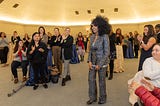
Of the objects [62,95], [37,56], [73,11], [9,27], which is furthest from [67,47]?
[73,11]

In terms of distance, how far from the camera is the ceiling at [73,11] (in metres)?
15.7

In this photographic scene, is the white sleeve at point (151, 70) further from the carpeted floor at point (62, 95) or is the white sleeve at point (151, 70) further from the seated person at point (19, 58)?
the seated person at point (19, 58)

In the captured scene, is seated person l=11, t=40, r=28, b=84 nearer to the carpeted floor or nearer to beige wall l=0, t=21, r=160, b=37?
the carpeted floor

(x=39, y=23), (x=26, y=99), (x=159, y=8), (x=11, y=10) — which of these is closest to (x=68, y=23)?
(x=39, y=23)

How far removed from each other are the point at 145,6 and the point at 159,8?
96 cm

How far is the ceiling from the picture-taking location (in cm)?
1565

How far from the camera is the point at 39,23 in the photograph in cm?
1841

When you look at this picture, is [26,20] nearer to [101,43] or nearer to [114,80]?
[114,80]

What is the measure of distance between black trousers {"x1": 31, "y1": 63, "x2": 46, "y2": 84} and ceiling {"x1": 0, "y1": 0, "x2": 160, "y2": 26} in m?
8.98

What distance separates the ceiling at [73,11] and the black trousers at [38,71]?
353 inches

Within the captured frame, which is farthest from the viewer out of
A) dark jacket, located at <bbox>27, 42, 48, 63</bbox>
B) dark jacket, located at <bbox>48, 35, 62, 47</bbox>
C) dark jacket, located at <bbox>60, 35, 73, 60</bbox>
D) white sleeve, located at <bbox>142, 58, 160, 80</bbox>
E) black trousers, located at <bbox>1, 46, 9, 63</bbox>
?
black trousers, located at <bbox>1, 46, 9, 63</bbox>

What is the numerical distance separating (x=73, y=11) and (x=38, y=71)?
42.2 ft

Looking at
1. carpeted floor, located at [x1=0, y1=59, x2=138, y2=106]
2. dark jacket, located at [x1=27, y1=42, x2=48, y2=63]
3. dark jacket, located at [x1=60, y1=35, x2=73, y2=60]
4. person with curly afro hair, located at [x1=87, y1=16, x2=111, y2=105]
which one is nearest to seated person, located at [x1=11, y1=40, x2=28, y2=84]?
carpeted floor, located at [x1=0, y1=59, x2=138, y2=106]

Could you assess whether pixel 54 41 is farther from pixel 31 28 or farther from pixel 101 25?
pixel 31 28
